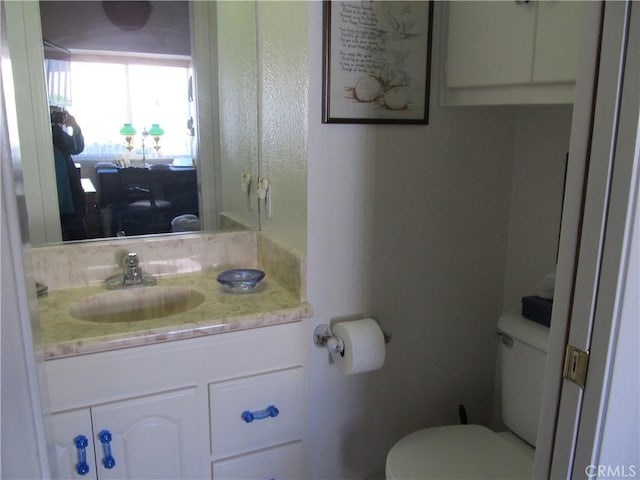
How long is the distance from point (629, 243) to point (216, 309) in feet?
3.54

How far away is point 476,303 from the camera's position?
1884mm

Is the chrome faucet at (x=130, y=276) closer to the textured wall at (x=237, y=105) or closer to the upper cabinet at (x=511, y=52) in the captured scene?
the textured wall at (x=237, y=105)

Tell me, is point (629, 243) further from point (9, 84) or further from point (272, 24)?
point (272, 24)

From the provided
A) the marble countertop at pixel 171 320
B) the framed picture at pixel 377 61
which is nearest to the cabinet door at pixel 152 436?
the marble countertop at pixel 171 320

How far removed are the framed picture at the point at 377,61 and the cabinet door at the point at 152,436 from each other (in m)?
0.91

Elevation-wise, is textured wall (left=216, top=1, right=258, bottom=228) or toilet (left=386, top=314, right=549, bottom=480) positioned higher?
textured wall (left=216, top=1, right=258, bottom=228)

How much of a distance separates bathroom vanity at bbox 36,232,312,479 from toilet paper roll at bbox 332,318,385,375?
0.13 meters

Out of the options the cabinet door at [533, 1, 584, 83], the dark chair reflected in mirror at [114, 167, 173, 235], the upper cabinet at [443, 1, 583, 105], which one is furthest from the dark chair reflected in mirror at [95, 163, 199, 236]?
the cabinet door at [533, 1, 584, 83]

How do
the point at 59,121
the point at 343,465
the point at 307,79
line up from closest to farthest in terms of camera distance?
the point at 307,79
the point at 59,121
the point at 343,465

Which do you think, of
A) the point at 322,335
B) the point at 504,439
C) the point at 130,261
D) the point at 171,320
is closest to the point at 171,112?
the point at 130,261

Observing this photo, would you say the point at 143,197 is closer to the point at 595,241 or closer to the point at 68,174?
the point at 68,174

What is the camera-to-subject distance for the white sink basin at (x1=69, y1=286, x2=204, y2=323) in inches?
63.4

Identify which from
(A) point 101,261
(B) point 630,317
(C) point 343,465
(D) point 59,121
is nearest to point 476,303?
(C) point 343,465

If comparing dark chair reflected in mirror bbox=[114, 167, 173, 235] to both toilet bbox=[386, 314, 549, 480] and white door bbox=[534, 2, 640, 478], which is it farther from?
white door bbox=[534, 2, 640, 478]
